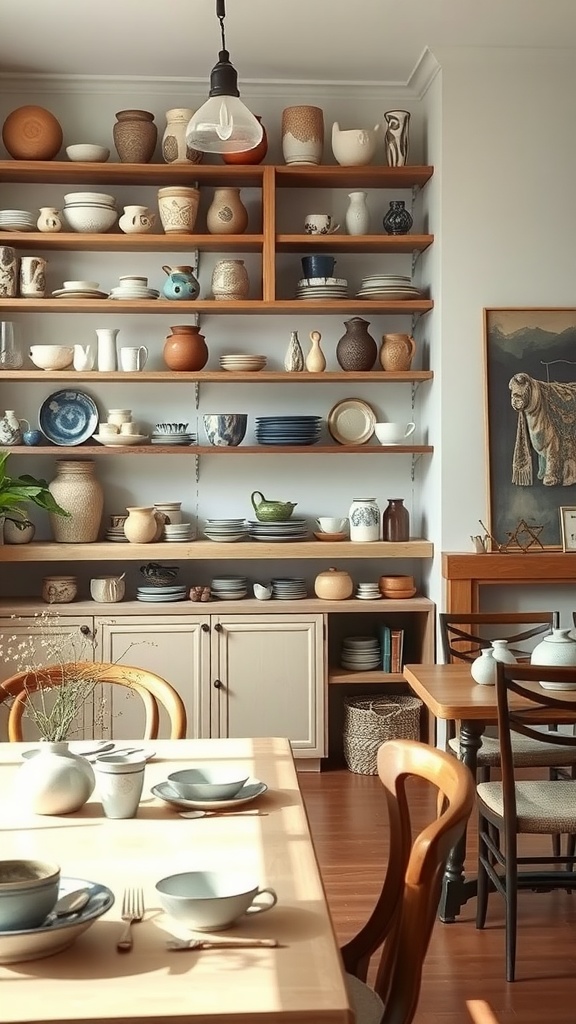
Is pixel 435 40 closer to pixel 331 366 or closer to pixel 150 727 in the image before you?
pixel 331 366

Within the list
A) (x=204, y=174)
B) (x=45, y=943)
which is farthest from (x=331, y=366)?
(x=45, y=943)

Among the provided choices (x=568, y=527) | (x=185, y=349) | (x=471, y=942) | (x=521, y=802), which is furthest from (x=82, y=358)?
(x=471, y=942)

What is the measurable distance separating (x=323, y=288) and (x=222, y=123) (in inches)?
98.2

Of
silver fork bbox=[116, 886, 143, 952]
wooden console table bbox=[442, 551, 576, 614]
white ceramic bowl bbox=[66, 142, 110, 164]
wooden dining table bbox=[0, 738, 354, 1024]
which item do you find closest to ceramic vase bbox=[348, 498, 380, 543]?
wooden console table bbox=[442, 551, 576, 614]

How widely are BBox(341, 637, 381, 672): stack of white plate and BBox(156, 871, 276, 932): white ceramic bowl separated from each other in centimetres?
358

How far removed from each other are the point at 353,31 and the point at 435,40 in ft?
1.21

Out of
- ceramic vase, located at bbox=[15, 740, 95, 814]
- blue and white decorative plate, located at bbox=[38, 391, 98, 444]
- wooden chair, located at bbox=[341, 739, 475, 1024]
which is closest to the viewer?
wooden chair, located at bbox=[341, 739, 475, 1024]

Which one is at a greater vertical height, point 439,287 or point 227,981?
point 439,287

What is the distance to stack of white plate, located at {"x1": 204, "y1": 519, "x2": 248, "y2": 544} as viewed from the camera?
518cm

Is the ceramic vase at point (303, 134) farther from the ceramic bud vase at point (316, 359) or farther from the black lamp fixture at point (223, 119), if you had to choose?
the black lamp fixture at point (223, 119)

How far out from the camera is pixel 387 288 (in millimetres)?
5180

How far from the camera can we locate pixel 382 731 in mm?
5027

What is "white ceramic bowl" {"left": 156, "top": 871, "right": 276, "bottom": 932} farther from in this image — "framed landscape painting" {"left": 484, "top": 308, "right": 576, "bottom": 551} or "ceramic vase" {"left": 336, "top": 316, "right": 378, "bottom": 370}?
"ceramic vase" {"left": 336, "top": 316, "right": 378, "bottom": 370}

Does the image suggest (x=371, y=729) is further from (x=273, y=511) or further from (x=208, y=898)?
(x=208, y=898)
